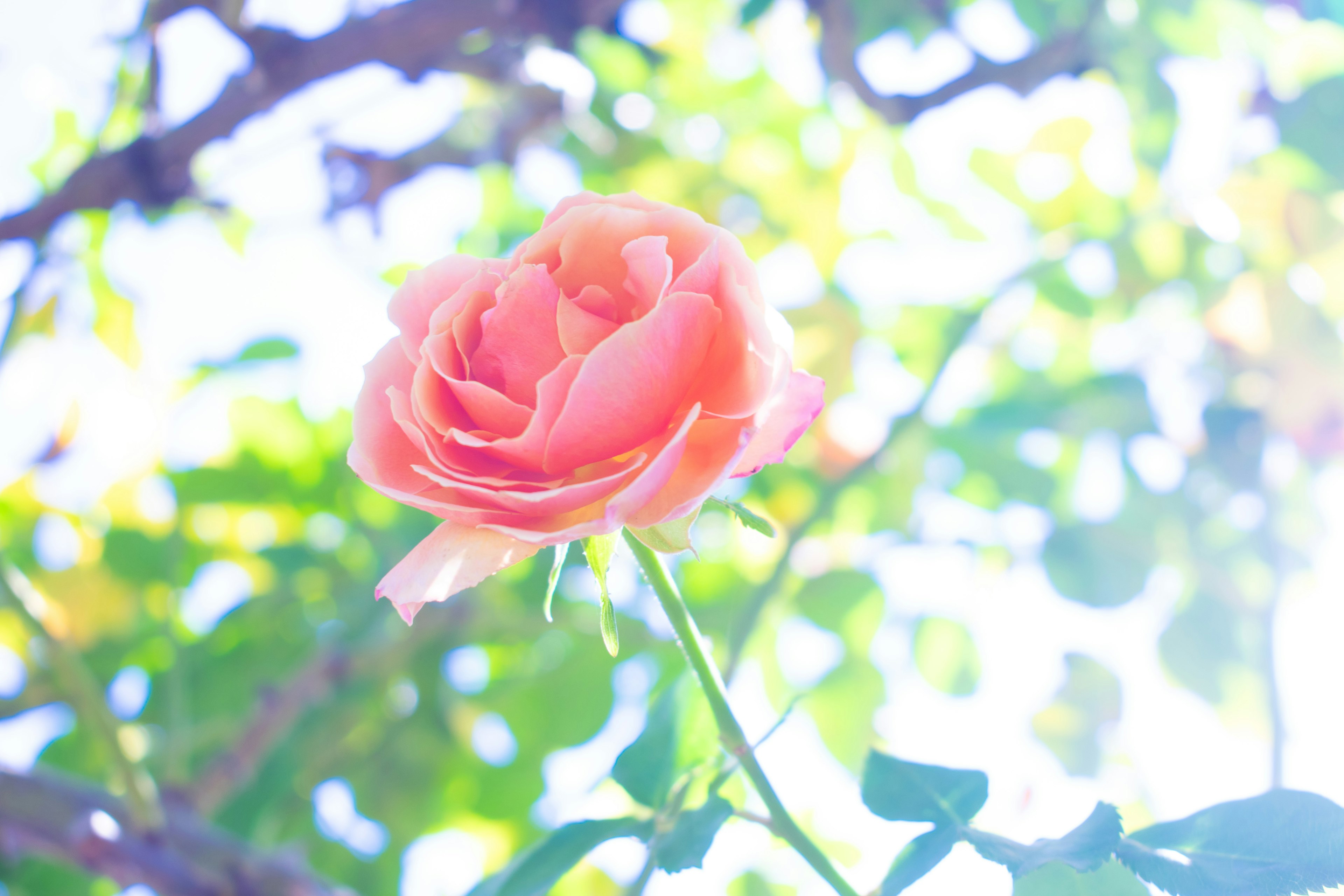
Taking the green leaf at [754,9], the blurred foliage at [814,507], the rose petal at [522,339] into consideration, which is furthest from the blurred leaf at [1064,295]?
the rose petal at [522,339]

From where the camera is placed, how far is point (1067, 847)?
1.34ft

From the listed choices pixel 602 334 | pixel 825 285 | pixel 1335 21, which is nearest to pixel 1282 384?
pixel 1335 21

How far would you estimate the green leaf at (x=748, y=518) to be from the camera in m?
0.38

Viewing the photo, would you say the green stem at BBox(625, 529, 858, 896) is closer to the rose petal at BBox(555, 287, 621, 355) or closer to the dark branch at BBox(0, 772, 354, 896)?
the rose petal at BBox(555, 287, 621, 355)

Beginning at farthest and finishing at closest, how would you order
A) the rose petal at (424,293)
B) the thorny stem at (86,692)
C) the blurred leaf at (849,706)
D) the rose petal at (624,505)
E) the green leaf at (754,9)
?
1. the blurred leaf at (849,706)
2. the green leaf at (754,9)
3. the thorny stem at (86,692)
4. the rose petal at (424,293)
5. the rose petal at (624,505)

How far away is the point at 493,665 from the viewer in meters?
1.30

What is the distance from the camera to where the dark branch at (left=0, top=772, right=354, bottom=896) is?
2.65 feet

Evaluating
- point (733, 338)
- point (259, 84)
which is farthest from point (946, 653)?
point (259, 84)

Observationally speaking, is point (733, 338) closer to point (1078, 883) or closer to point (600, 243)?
point (600, 243)

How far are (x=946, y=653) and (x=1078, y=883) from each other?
731 millimetres

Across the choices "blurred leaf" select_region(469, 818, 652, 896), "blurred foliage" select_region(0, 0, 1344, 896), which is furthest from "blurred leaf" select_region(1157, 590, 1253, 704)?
"blurred leaf" select_region(469, 818, 652, 896)

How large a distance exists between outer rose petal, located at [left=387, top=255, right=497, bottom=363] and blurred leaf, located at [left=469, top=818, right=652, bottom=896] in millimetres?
272

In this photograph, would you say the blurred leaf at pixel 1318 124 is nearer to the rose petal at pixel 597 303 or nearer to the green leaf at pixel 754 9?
the green leaf at pixel 754 9

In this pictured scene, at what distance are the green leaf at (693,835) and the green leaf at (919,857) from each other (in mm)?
85
